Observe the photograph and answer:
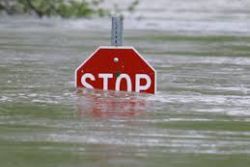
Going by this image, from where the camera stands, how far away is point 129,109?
1082 cm

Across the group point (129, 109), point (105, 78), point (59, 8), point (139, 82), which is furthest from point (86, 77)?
point (59, 8)

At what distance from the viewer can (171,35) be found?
865 inches

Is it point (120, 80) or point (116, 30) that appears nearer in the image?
point (116, 30)

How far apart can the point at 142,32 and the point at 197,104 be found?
11.8 m

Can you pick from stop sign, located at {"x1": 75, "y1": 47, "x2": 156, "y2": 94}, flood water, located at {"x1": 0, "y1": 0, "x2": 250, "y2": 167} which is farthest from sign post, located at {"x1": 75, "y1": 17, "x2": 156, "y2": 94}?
flood water, located at {"x1": 0, "y1": 0, "x2": 250, "y2": 167}

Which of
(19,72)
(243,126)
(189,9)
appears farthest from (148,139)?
(189,9)

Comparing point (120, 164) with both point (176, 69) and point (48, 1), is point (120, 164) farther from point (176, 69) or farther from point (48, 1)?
point (48, 1)

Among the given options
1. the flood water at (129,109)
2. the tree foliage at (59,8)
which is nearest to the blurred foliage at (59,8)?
the tree foliage at (59,8)

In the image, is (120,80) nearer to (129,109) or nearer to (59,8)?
(129,109)

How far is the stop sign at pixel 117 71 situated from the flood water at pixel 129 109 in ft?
0.44

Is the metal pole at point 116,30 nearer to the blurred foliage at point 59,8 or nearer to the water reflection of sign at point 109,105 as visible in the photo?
the water reflection of sign at point 109,105

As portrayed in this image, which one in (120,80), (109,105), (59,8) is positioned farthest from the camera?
(59,8)

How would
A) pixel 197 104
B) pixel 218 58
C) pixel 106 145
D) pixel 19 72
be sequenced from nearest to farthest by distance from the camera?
pixel 106 145 < pixel 197 104 < pixel 19 72 < pixel 218 58

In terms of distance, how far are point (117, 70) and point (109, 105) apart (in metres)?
0.76
